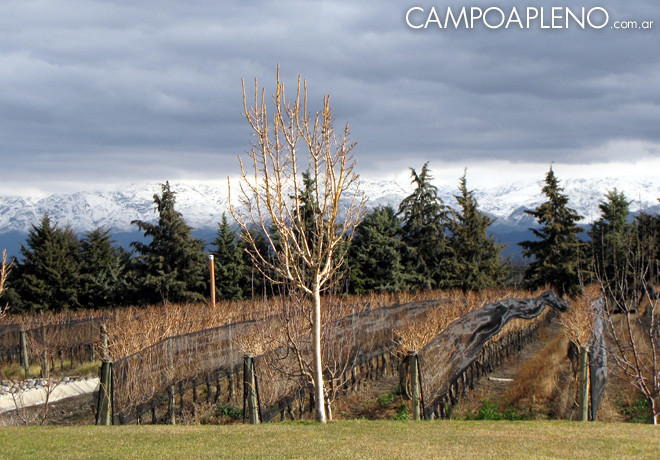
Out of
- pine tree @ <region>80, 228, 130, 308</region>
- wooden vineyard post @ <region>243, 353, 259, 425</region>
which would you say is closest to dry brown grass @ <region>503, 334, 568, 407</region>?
wooden vineyard post @ <region>243, 353, 259, 425</region>

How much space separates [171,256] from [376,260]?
13.8m

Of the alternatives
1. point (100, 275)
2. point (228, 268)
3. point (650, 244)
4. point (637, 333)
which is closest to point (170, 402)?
point (650, 244)

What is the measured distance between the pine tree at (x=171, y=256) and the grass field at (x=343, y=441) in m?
31.5

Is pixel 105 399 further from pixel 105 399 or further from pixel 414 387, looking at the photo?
pixel 414 387

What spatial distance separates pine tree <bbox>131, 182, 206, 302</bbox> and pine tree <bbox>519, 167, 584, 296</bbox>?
23.0 m

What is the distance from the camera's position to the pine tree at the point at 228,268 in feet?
145

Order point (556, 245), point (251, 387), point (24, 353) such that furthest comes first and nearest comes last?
point (556, 245), point (24, 353), point (251, 387)

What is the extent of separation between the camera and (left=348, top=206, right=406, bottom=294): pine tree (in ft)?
137

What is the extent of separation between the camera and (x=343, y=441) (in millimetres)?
9008

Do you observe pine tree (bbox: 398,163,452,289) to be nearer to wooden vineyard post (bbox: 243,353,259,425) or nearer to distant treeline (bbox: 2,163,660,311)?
distant treeline (bbox: 2,163,660,311)

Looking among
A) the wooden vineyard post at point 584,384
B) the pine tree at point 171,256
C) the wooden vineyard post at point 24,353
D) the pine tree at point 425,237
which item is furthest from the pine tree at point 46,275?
the wooden vineyard post at point 584,384

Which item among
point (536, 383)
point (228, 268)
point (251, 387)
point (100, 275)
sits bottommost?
point (536, 383)

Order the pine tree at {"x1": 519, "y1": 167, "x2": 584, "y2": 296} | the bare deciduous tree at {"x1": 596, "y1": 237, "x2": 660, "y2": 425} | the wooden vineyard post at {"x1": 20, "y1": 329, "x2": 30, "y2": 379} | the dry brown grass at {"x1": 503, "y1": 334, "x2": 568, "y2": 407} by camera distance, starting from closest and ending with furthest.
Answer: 1. the bare deciduous tree at {"x1": 596, "y1": 237, "x2": 660, "y2": 425}
2. the dry brown grass at {"x1": 503, "y1": 334, "x2": 568, "y2": 407}
3. the wooden vineyard post at {"x1": 20, "y1": 329, "x2": 30, "y2": 379}
4. the pine tree at {"x1": 519, "y1": 167, "x2": 584, "y2": 296}

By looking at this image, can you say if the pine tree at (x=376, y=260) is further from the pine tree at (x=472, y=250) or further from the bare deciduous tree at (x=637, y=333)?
the bare deciduous tree at (x=637, y=333)
